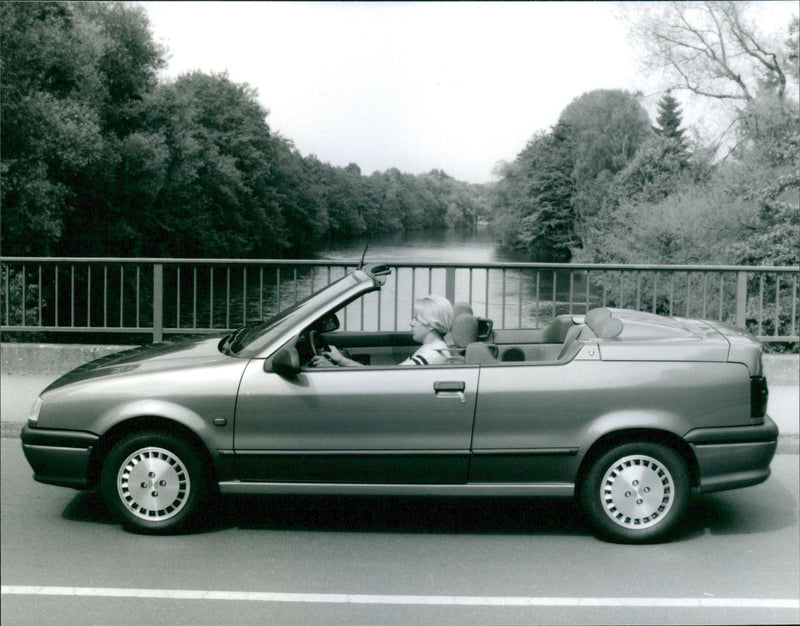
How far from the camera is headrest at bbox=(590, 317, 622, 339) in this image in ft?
17.8

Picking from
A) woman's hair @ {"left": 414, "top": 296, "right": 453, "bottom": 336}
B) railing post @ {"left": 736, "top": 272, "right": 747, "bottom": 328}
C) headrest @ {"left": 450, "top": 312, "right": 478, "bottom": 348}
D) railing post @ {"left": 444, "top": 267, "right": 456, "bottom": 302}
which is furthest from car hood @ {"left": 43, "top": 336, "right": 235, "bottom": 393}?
railing post @ {"left": 736, "top": 272, "right": 747, "bottom": 328}

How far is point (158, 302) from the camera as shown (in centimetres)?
1027

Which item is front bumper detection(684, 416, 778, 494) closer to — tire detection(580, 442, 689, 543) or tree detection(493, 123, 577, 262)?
tire detection(580, 442, 689, 543)

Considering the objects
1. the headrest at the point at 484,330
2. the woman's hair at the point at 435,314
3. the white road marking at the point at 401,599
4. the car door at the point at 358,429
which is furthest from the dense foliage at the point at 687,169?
the white road marking at the point at 401,599

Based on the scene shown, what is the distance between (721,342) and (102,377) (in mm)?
3434

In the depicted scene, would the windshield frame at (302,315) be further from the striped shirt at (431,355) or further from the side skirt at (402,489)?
the side skirt at (402,489)

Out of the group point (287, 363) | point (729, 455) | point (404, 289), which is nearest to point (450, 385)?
point (287, 363)

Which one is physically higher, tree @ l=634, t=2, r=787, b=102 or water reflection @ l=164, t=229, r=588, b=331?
tree @ l=634, t=2, r=787, b=102

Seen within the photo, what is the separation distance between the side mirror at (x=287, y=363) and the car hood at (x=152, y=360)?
15.5 inches

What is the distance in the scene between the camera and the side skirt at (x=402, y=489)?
17.4ft

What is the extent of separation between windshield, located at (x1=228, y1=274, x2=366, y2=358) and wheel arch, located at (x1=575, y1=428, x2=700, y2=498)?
1.62 m

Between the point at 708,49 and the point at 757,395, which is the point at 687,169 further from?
the point at 757,395

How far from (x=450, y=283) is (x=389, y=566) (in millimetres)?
5104

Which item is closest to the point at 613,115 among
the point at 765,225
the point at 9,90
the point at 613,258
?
the point at 613,258
